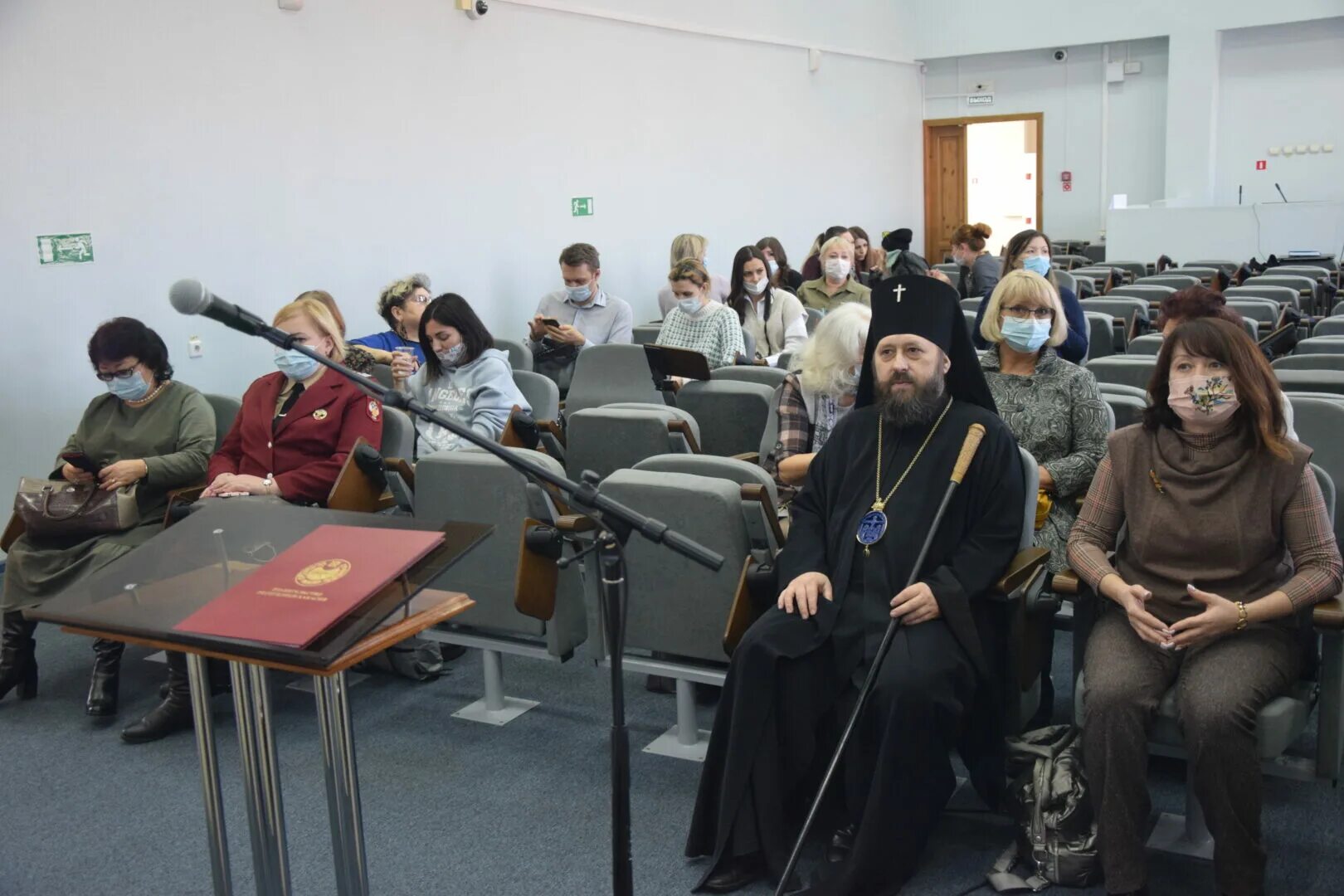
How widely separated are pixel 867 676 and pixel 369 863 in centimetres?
134

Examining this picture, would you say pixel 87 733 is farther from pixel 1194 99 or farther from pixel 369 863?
pixel 1194 99

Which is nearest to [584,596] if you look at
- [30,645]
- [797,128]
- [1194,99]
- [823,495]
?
[823,495]

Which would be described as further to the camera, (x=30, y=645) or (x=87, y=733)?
(x=30, y=645)

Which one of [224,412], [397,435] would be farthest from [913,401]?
[224,412]

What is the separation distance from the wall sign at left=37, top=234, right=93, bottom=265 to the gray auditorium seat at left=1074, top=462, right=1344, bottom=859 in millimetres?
5427

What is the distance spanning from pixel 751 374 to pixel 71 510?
8.89 feet

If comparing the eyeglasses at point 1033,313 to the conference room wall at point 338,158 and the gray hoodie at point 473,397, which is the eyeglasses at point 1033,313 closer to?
the gray hoodie at point 473,397

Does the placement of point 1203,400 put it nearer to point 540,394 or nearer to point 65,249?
point 540,394

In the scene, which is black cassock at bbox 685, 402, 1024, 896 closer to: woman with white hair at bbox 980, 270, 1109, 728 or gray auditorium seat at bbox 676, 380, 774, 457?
woman with white hair at bbox 980, 270, 1109, 728

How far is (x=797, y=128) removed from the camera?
13.4 m

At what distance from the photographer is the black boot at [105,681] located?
4.13 m

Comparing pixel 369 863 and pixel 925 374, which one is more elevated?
pixel 925 374

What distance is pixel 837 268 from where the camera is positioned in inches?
305

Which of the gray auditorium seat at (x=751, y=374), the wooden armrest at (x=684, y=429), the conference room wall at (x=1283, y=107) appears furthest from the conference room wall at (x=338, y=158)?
the conference room wall at (x=1283, y=107)
